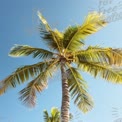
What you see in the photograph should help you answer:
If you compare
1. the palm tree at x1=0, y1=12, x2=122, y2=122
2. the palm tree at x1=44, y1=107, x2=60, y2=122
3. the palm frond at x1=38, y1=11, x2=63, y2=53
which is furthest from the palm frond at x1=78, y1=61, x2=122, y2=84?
the palm tree at x1=44, y1=107, x2=60, y2=122

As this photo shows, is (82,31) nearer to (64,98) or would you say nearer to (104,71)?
(104,71)

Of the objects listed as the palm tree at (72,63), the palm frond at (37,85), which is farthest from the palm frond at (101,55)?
the palm frond at (37,85)

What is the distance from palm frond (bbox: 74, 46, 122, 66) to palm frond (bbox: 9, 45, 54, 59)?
1602 millimetres

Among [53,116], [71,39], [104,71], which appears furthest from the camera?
[53,116]

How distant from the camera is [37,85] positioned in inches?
661

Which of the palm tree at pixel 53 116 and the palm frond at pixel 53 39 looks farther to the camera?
the palm tree at pixel 53 116

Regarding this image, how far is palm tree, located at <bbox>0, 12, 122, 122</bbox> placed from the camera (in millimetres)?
16547

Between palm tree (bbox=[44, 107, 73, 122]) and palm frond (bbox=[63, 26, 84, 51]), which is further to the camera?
palm tree (bbox=[44, 107, 73, 122])

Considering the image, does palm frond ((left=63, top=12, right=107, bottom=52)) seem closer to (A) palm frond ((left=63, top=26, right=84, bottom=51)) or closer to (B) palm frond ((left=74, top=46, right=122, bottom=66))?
(A) palm frond ((left=63, top=26, right=84, bottom=51))

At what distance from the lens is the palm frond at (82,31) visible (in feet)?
54.7

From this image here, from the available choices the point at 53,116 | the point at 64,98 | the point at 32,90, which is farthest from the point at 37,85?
the point at 53,116

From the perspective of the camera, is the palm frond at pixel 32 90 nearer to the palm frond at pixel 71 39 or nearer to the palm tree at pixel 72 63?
the palm tree at pixel 72 63

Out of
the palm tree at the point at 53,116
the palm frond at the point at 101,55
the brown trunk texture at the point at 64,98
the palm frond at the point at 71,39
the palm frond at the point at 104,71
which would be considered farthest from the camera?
the palm tree at the point at 53,116

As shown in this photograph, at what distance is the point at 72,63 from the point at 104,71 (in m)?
1.75
